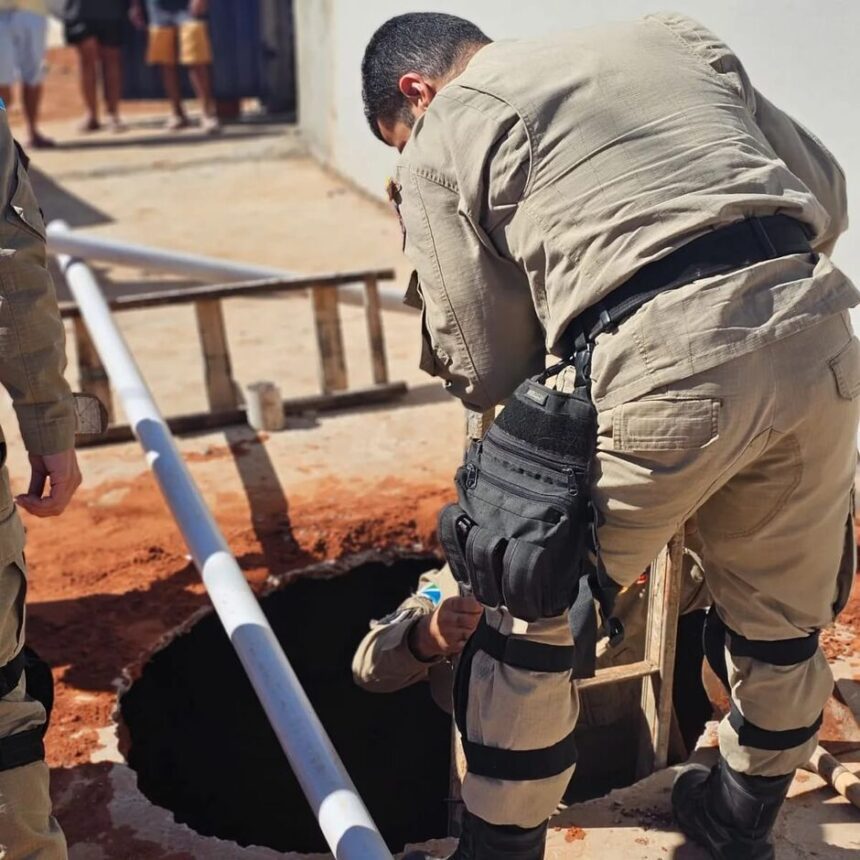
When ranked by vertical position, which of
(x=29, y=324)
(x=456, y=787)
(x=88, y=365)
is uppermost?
(x=29, y=324)

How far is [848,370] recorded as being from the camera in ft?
8.00

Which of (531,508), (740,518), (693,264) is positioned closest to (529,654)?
(531,508)

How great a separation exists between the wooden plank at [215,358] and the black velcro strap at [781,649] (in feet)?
10.5

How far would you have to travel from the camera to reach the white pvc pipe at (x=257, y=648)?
8.37 ft

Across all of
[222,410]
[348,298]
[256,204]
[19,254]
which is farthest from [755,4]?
[256,204]

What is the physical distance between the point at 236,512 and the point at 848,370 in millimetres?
2756

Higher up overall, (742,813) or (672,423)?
(672,423)

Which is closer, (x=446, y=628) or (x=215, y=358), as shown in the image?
(x=446, y=628)

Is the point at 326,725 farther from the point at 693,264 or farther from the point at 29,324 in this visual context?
the point at 693,264

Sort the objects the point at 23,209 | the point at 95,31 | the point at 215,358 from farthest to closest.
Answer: the point at 95,31
the point at 215,358
the point at 23,209

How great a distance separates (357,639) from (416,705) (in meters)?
0.35

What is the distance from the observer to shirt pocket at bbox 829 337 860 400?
242cm

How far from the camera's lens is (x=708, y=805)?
290 cm

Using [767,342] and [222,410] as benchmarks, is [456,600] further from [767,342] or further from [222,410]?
[222,410]
